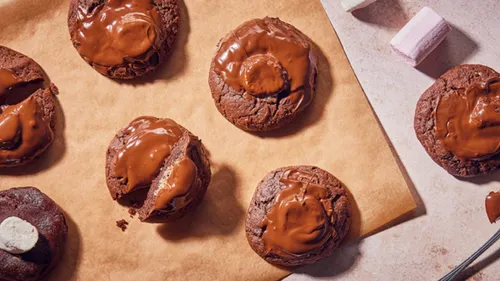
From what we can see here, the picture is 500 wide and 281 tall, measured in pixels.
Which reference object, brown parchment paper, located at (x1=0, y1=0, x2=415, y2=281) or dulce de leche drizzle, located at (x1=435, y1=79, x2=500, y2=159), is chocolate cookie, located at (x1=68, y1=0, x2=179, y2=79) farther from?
dulce de leche drizzle, located at (x1=435, y1=79, x2=500, y2=159)

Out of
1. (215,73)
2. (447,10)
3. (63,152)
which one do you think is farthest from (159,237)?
(447,10)

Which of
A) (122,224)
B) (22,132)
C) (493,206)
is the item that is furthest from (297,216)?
(22,132)

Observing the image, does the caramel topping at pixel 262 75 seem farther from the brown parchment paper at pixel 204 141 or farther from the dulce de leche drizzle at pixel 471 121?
the dulce de leche drizzle at pixel 471 121

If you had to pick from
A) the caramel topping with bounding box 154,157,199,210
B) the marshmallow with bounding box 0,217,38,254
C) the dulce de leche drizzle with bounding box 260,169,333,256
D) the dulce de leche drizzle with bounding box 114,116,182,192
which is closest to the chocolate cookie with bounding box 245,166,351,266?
the dulce de leche drizzle with bounding box 260,169,333,256

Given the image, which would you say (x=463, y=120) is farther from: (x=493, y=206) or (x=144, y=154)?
(x=144, y=154)

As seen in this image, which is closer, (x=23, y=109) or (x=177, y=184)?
(x=177, y=184)

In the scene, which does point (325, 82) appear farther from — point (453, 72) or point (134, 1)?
point (134, 1)
